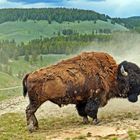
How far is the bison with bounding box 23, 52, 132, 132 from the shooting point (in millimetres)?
15703

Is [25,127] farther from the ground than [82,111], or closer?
closer

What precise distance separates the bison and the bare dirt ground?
3.12ft

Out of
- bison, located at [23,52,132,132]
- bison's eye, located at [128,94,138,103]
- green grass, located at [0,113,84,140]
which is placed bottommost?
green grass, located at [0,113,84,140]

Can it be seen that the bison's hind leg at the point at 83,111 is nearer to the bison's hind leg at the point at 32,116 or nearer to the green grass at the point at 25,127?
the green grass at the point at 25,127

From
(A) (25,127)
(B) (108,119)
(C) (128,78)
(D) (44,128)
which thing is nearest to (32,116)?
(D) (44,128)

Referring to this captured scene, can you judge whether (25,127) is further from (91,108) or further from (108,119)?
(108,119)

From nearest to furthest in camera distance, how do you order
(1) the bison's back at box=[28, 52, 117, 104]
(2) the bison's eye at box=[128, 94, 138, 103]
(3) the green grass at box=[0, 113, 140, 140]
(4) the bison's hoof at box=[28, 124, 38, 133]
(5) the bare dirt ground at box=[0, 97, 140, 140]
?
1. (3) the green grass at box=[0, 113, 140, 140]
2. (5) the bare dirt ground at box=[0, 97, 140, 140]
3. (1) the bison's back at box=[28, 52, 117, 104]
4. (4) the bison's hoof at box=[28, 124, 38, 133]
5. (2) the bison's eye at box=[128, 94, 138, 103]

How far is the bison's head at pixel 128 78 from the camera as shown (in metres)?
16.9

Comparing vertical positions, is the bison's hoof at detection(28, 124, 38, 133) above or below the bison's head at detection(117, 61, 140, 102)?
below

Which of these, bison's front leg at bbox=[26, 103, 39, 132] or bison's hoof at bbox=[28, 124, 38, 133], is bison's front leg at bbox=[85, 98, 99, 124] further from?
bison's hoof at bbox=[28, 124, 38, 133]

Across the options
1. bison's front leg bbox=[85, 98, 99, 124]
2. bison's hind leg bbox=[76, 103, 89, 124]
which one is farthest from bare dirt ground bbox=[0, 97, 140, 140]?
bison's hind leg bbox=[76, 103, 89, 124]

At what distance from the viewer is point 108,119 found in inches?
673

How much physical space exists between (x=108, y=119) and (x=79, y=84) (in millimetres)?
2110

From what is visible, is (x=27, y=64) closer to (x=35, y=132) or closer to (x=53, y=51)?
(x=53, y=51)
